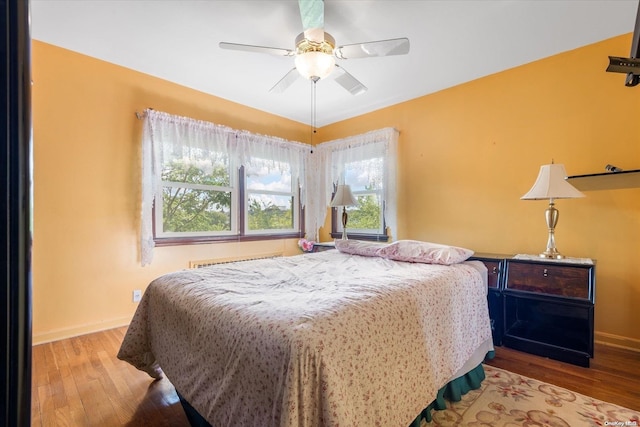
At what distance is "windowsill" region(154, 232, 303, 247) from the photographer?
3.24m

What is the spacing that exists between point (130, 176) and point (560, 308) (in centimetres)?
419

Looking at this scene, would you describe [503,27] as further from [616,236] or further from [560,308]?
[560,308]

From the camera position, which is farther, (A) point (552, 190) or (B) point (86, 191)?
(B) point (86, 191)

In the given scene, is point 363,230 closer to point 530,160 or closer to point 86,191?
point 530,160

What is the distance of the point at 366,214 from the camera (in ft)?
13.7

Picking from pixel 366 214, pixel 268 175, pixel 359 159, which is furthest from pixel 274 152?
pixel 366 214

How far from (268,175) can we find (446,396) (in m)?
3.24

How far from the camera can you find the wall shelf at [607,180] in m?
2.36

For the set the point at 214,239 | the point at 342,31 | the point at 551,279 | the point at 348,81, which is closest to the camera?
the point at 551,279

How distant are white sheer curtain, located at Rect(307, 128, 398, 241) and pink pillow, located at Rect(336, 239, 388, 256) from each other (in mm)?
1080

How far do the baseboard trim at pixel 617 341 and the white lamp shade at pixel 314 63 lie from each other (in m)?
3.08

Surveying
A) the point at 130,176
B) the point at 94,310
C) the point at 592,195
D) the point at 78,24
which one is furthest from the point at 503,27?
the point at 94,310

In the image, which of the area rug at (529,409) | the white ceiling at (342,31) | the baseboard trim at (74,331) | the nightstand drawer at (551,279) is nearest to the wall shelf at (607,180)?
the nightstand drawer at (551,279)
